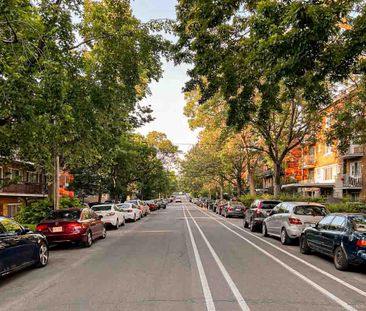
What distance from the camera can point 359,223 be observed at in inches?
389

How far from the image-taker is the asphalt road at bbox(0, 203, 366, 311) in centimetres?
658

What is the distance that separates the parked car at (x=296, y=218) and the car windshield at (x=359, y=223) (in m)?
4.24

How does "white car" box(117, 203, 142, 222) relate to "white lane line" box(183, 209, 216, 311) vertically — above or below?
below

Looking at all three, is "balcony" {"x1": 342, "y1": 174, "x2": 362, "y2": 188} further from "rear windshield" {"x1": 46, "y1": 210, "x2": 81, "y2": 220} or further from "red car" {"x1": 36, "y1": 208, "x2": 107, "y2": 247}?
"rear windshield" {"x1": 46, "y1": 210, "x2": 81, "y2": 220}

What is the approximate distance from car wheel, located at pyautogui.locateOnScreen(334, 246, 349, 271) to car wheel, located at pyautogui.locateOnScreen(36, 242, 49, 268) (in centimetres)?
719

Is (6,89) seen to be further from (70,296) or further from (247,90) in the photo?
(247,90)

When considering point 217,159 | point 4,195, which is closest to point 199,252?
point 4,195

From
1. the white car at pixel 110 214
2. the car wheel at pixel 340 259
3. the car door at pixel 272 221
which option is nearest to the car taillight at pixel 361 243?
the car wheel at pixel 340 259

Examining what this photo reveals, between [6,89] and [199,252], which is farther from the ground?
[6,89]

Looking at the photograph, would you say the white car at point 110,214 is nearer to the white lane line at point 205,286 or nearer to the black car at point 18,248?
the white lane line at point 205,286

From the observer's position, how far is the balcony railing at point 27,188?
35.7 m

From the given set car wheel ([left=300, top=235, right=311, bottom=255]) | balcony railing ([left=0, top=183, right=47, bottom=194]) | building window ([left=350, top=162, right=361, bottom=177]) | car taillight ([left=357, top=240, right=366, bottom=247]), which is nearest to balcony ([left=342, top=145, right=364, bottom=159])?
building window ([left=350, top=162, right=361, bottom=177])

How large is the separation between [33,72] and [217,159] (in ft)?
141

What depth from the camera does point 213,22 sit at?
12.3 meters
